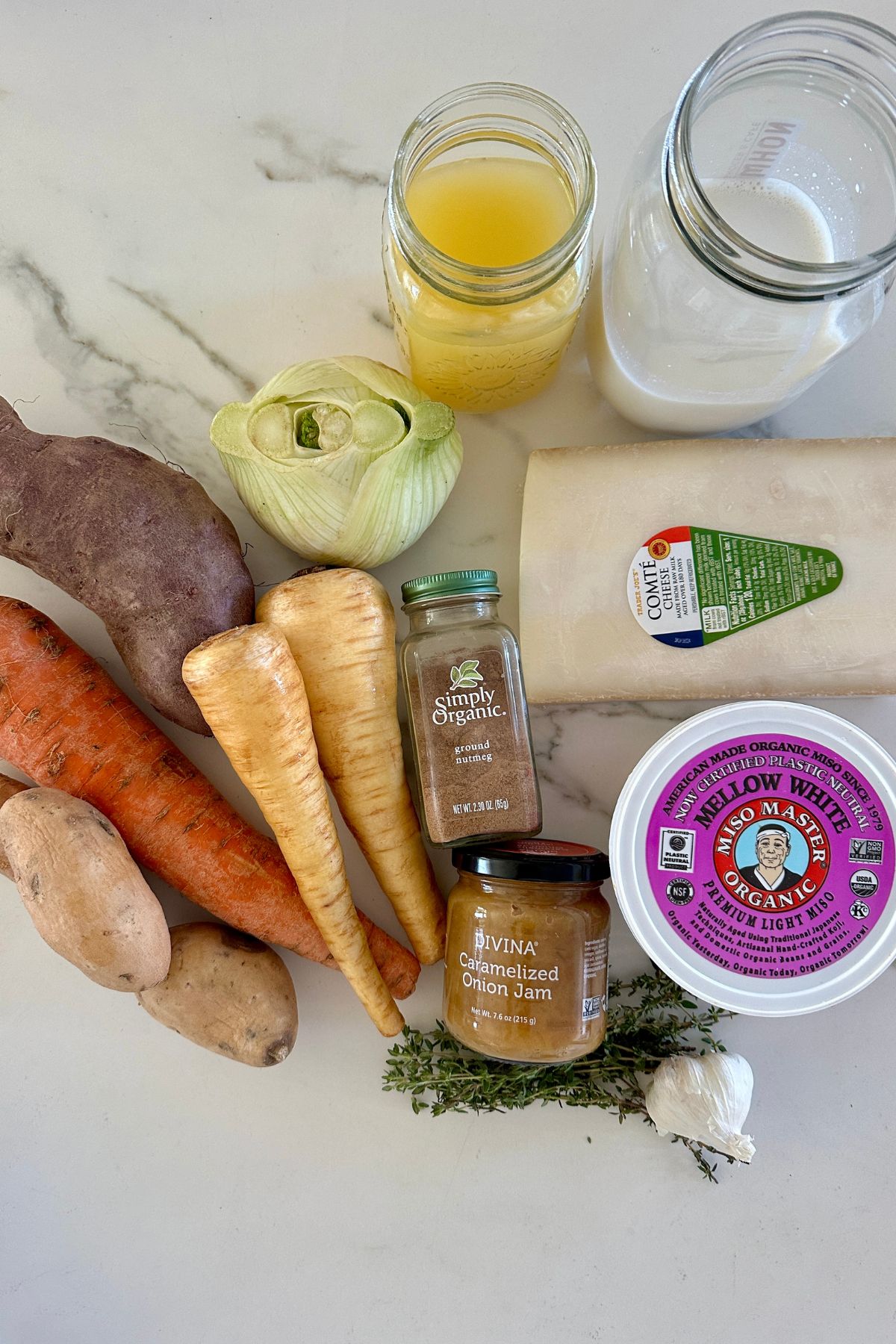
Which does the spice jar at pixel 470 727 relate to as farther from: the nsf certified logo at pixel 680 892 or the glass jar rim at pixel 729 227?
the glass jar rim at pixel 729 227

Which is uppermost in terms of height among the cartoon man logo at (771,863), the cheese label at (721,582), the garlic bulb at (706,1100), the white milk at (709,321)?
the white milk at (709,321)

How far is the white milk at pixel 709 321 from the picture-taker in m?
0.77

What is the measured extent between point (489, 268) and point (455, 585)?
0.29m

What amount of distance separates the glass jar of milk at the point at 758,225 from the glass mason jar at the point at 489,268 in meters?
0.06

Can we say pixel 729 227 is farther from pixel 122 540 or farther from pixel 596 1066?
pixel 596 1066

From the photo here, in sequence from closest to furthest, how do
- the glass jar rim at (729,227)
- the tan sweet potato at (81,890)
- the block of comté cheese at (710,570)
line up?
the glass jar rim at (729,227) < the tan sweet potato at (81,890) < the block of comté cheese at (710,570)

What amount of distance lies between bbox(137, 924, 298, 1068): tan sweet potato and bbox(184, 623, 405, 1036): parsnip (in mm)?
86

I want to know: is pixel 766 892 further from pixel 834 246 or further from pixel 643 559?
pixel 834 246

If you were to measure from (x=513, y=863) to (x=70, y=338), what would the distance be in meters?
0.80

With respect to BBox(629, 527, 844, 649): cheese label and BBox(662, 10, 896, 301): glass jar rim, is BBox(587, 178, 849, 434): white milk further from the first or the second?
BBox(629, 527, 844, 649): cheese label

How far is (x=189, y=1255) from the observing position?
3.38ft

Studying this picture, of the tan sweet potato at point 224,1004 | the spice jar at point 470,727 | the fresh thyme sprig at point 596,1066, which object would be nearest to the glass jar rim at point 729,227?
the spice jar at point 470,727

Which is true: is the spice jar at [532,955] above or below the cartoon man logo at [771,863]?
below

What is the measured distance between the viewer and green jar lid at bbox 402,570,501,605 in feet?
2.89
